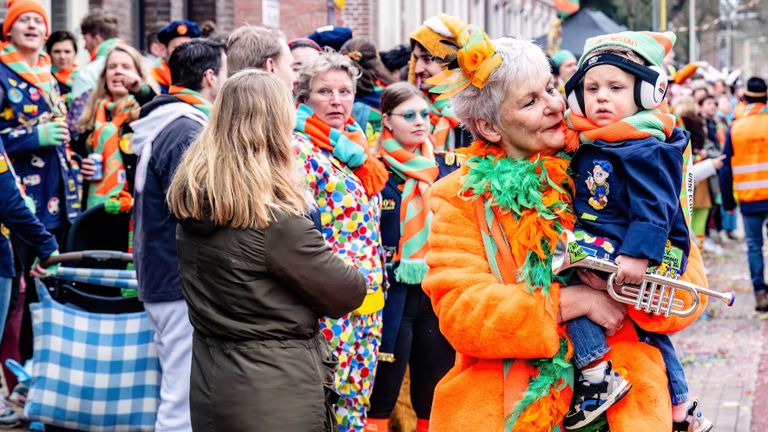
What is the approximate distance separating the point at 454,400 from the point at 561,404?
0.32 metres

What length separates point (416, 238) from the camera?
6.03m

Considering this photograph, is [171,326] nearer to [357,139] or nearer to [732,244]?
[357,139]

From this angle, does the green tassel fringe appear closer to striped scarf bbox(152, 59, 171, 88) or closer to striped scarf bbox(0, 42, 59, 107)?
striped scarf bbox(0, 42, 59, 107)

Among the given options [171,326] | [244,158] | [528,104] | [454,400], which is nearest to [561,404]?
[454,400]

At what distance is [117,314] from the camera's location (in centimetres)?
620

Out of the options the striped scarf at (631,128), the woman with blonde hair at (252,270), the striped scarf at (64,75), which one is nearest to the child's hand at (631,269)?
the striped scarf at (631,128)

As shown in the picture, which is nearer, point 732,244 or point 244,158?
point 244,158

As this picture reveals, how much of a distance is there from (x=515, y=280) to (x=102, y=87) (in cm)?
515

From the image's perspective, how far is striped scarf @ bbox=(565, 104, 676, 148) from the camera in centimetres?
324

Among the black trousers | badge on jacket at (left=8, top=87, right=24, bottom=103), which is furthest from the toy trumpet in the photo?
badge on jacket at (left=8, top=87, right=24, bottom=103)

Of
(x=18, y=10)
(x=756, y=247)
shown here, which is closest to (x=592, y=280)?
(x=18, y=10)

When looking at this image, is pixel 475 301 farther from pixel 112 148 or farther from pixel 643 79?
pixel 112 148

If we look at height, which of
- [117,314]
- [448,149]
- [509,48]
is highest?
[509,48]

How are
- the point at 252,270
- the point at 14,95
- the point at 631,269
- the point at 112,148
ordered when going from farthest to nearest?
the point at 112,148
the point at 14,95
the point at 252,270
the point at 631,269
